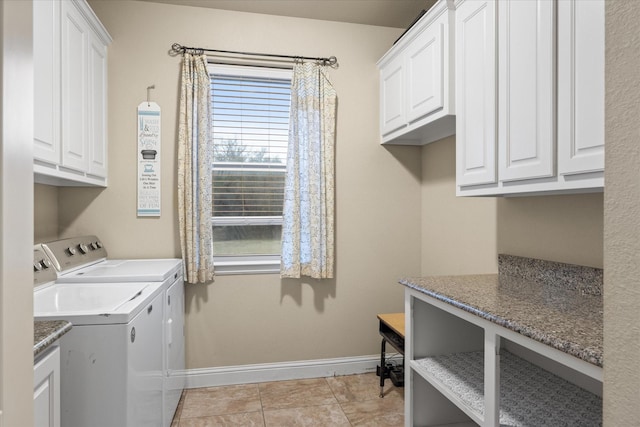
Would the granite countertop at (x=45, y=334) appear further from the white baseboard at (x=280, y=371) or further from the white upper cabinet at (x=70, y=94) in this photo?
the white baseboard at (x=280, y=371)

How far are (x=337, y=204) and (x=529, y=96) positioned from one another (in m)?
1.70

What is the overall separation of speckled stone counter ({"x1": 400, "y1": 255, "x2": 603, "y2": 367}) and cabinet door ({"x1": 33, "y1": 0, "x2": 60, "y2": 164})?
186cm

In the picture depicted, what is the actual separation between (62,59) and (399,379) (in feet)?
9.54

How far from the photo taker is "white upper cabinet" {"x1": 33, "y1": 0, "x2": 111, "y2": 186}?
1687mm

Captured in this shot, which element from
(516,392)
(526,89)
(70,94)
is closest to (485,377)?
(516,392)

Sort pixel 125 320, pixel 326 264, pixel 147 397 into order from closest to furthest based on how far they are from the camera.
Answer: pixel 125 320 < pixel 147 397 < pixel 326 264

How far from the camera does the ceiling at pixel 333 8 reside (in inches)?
106

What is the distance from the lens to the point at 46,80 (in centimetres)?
172

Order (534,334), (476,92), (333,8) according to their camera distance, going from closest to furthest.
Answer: (534,334) → (476,92) → (333,8)

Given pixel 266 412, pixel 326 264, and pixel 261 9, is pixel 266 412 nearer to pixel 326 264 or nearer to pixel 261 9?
pixel 326 264

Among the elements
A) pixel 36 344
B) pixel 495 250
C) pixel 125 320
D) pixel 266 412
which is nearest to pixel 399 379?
pixel 266 412

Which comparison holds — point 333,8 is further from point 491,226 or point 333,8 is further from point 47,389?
point 47,389

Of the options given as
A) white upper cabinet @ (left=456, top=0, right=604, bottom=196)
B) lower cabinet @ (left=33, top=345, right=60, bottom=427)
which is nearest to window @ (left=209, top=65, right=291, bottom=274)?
white upper cabinet @ (left=456, top=0, right=604, bottom=196)

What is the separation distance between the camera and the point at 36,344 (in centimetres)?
90
